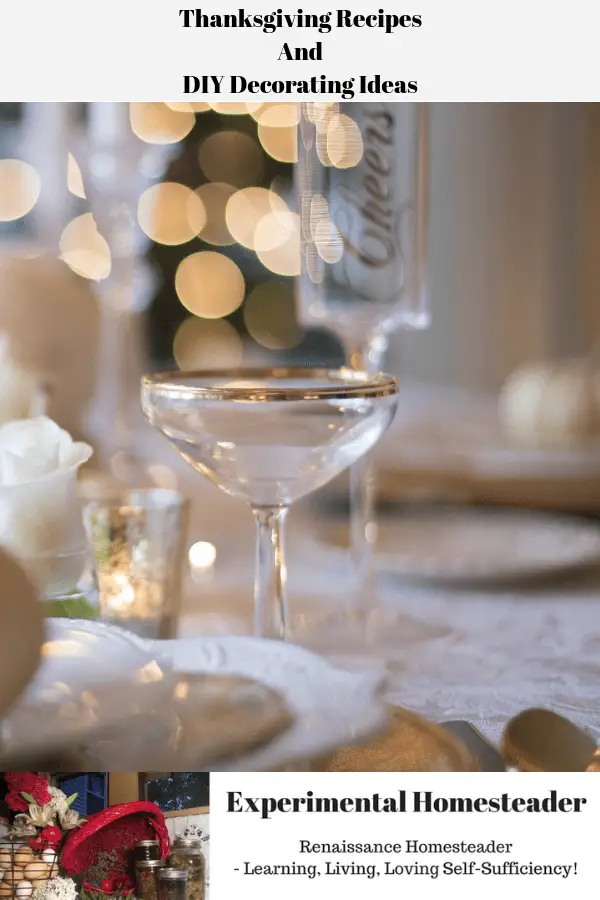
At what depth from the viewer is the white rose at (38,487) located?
0.59 ft

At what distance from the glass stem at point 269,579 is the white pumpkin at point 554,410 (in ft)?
0.49

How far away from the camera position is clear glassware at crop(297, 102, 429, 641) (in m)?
0.23

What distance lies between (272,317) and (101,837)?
57.6 inches

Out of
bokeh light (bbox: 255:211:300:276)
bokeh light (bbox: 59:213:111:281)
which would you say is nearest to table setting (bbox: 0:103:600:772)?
bokeh light (bbox: 59:213:111:281)

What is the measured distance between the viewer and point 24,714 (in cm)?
17

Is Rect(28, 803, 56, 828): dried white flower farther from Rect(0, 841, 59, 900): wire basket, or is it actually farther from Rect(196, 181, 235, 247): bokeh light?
Result: Rect(196, 181, 235, 247): bokeh light

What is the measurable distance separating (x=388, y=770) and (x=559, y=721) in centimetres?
3

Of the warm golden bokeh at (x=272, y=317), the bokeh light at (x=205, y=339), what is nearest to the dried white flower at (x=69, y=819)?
the bokeh light at (x=205, y=339)

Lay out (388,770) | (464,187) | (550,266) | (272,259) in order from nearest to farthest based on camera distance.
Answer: (388,770) → (464,187) → (550,266) → (272,259)

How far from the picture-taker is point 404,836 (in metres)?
0.18

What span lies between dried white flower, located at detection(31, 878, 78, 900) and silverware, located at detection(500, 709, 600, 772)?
77 mm

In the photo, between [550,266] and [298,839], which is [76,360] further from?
[550,266]

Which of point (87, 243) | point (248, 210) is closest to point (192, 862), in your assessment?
point (87, 243)
